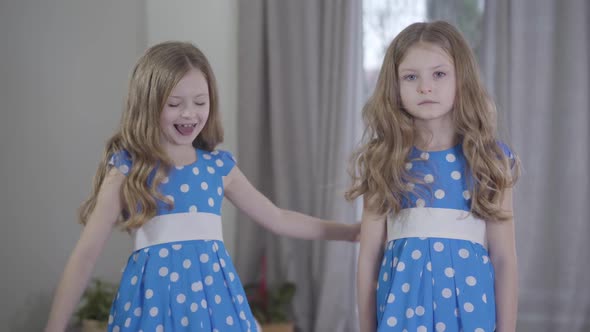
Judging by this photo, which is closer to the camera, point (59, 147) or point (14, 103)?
point (14, 103)

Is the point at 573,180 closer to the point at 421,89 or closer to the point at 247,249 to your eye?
the point at 247,249

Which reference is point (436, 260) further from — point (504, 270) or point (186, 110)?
point (186, 110)

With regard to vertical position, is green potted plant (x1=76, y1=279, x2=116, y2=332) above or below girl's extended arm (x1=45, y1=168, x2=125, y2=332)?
below

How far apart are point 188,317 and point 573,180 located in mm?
2122

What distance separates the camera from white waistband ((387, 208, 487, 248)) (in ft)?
5.12

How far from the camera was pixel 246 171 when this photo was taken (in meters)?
3.31

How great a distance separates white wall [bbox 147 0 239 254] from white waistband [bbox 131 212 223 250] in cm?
175

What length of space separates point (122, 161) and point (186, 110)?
0.19 metres

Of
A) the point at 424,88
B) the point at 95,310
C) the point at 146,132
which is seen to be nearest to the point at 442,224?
the point at 424,88

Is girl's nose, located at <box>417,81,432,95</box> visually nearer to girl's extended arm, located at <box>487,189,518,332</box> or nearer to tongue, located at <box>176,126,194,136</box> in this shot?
girl's extended arm, located at <box>487,189,518,332</box>

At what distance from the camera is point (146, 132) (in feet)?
5.19

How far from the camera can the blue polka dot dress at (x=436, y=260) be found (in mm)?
1511

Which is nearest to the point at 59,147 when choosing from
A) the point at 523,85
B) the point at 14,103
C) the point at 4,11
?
the point at 14,103

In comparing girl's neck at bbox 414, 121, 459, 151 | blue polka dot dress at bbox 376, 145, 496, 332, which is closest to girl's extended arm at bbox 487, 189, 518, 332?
blue polka dot dress at bbox 376, 145, 496, 332
